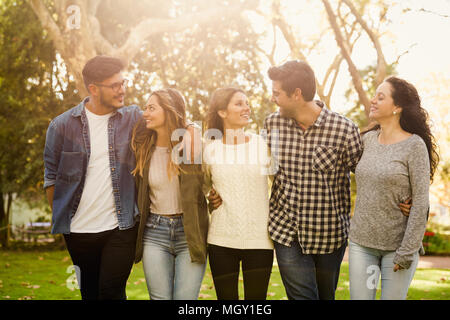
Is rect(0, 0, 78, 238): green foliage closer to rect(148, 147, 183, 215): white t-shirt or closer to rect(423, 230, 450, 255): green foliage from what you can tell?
rect(148, 147, 183, 215): white t-shirt

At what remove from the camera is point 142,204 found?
3.20 meters

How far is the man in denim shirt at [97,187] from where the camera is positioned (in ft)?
10.5

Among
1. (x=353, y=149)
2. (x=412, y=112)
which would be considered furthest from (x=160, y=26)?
(x=412, y=112)

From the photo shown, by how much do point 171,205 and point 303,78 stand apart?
1337 millimetres

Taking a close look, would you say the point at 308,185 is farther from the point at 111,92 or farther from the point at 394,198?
the point at 111,92

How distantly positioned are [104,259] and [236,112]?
A: 56.7 inches

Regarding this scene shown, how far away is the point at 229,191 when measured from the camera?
319cm

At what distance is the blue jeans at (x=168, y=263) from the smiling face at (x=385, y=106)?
1.62 metres

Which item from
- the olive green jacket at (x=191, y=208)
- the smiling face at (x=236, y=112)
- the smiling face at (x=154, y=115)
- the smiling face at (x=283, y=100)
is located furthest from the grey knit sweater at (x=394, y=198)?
the smiling face at (x=154, y=115)

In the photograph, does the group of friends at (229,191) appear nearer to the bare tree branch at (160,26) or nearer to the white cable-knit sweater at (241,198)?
Result: the white cable-knit sweater at (241,198)

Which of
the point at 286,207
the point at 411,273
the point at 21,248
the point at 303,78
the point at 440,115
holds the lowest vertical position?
the point at 21,248

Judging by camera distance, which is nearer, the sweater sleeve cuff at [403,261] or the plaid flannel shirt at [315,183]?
the sweater sleeve cuff at [403,261]
